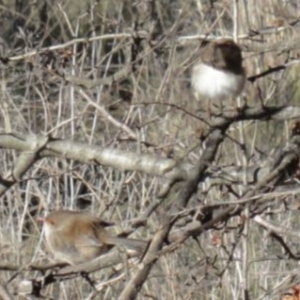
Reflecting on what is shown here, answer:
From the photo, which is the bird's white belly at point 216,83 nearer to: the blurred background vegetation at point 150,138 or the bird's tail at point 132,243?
the blurred background vegetation at point 150,138

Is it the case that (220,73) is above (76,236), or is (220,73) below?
above

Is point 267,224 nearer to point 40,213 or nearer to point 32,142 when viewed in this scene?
point 32,142

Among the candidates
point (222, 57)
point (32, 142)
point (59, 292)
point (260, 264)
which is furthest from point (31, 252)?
point (32, 142)

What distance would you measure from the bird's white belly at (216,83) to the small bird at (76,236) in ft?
1.63

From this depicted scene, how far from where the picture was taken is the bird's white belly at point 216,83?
137 inches

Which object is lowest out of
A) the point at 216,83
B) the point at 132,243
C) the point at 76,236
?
the point at 76,236

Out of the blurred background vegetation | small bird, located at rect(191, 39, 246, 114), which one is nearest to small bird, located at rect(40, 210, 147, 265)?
the blurred background vegetation

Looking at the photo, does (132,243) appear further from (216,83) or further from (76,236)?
(216,83)

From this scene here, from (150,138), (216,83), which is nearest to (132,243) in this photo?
(216,83)

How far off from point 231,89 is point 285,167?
2.72 feet

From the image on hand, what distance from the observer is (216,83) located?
3.58 m

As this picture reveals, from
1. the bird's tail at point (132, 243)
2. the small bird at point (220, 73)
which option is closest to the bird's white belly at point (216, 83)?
the small bird at point (220, 73)

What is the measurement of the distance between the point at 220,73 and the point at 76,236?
0.65 meters

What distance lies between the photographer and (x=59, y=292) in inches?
185
